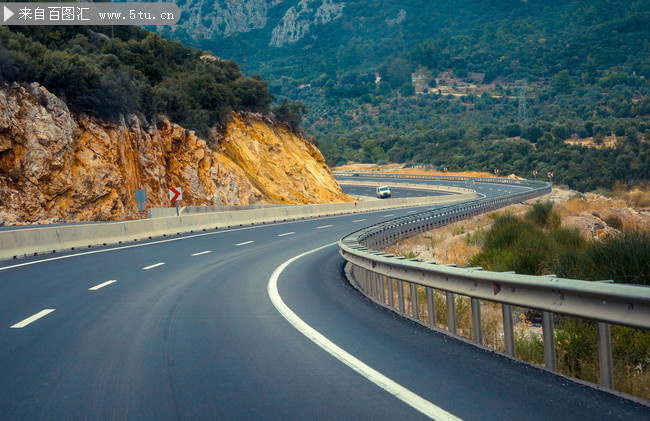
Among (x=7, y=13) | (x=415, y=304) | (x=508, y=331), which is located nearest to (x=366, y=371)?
(x=508, y=331)

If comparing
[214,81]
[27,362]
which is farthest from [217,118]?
[27,362]

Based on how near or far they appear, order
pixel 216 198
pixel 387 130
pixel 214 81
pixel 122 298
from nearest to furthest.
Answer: pixel 122 298, pixel 216 198, pixel 214 81, pixel 387 130

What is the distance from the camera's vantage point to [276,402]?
19.1 ft

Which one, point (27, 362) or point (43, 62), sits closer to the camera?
point (27, 362)

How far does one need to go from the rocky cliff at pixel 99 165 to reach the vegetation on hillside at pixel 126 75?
3.77 ft

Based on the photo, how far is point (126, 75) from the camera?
140ft

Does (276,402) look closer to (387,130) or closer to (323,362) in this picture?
(323,362)

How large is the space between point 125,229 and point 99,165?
10.5 m

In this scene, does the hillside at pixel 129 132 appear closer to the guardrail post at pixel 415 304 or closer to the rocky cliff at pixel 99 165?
the rocky cliff at pixel 99 165

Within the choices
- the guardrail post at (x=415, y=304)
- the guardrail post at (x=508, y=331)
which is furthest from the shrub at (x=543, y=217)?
the guardrail post at (x=508, y=331)

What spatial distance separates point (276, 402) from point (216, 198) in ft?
141

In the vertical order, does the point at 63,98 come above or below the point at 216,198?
above

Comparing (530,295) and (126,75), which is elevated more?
(126,75)

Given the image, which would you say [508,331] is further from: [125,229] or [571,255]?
[125,229]
